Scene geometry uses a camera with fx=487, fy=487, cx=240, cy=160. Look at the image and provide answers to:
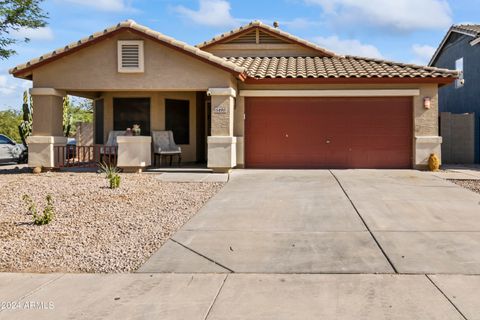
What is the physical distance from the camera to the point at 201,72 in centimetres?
1470

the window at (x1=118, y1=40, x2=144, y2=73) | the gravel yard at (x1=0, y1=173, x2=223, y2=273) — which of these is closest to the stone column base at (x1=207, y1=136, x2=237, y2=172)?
the gravel yard at (x1=0, y1=173, x2=223, y2=273)

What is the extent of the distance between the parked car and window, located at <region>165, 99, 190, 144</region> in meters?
7.70

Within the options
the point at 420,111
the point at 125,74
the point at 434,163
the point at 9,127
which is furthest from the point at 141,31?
the point at 9,127

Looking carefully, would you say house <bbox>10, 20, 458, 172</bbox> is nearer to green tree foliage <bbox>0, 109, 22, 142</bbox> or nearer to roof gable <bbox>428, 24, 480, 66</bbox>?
roof gable <bbox>428, 24, 480, 66</bbox>

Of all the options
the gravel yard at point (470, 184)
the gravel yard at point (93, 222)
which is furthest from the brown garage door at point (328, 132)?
the gravel yard at point (93, 222)

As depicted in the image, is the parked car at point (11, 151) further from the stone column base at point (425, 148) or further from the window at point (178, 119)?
the stone column base at point (425, 148)

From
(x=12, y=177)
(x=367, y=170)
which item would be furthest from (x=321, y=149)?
(x=12, y=177)

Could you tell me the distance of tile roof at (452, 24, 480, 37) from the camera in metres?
20.3

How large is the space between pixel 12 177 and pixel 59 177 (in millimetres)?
1496

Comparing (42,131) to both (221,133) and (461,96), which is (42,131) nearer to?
(221,133)

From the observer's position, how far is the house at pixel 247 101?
48.2 feet

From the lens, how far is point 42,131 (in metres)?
15.2

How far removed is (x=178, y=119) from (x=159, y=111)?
0.85 meters

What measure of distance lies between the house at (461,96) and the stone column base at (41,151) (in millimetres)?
13911
